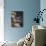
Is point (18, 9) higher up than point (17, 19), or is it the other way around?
point (18, 9)

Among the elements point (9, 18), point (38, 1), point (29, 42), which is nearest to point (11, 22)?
point (9, 18)

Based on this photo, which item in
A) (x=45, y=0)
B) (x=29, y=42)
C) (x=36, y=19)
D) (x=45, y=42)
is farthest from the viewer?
(x=36, y=19)

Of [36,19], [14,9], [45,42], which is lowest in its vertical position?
[45,42]

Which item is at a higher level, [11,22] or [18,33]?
[11,22]

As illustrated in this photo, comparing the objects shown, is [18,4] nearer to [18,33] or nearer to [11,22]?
[11,22]

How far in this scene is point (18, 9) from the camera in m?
5.52

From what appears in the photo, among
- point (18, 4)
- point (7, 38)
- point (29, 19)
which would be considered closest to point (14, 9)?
point (18, 4)

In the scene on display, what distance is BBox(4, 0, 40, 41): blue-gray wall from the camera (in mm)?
5492

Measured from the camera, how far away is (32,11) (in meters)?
5.52

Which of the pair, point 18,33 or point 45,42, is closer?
point 45,42

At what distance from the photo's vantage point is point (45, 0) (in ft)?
15.1

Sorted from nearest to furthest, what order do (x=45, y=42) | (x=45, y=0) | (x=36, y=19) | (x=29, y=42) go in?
(x=45, y=42), (x=29, y=42), (x=45, y=0), (x=36, y=19)

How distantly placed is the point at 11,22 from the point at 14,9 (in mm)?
538

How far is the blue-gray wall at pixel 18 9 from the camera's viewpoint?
5.49 metres
